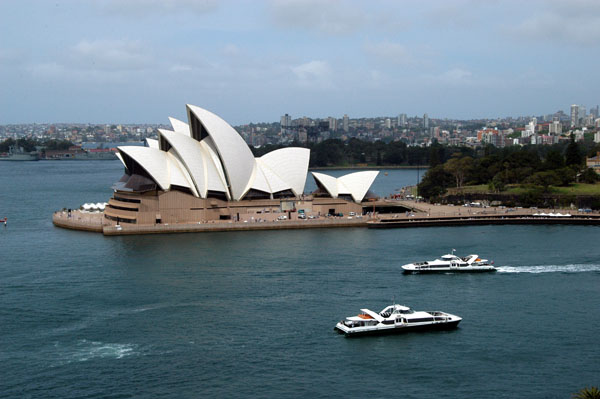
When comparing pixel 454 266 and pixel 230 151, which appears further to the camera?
pixel 230 151

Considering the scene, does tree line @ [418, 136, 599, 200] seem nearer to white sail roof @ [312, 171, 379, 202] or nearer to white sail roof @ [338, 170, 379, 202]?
white sail roof @ [338, 170, 379, 202]

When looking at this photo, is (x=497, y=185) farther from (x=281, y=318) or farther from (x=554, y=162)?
(x=281, y=318)

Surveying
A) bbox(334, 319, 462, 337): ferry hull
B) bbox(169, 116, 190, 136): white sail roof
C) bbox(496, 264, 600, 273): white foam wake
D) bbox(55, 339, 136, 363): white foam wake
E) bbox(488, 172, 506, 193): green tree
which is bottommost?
bbox(55, 339, 136, 363): white foam wake

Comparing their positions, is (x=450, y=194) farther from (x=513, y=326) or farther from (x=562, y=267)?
(x=513, y=326)

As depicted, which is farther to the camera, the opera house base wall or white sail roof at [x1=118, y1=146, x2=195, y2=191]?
white sail roof at [x1=118, y1=146, x2=195, y2=191]

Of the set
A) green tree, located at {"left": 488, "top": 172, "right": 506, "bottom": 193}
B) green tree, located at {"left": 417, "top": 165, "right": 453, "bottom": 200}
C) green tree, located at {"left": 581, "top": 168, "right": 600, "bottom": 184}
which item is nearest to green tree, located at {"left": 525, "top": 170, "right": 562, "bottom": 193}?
green tree, located at {"left": 488, "top": 172, "right": 506, "bottom": 193}

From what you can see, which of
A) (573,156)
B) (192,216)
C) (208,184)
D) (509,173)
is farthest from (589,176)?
(192,216)

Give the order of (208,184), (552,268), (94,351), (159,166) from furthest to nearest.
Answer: (208,184) → (159,166) → (552,268) → (94,351)

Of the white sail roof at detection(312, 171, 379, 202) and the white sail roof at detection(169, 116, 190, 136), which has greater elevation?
the white sail roof at detection(169, 116, 190, 136)
